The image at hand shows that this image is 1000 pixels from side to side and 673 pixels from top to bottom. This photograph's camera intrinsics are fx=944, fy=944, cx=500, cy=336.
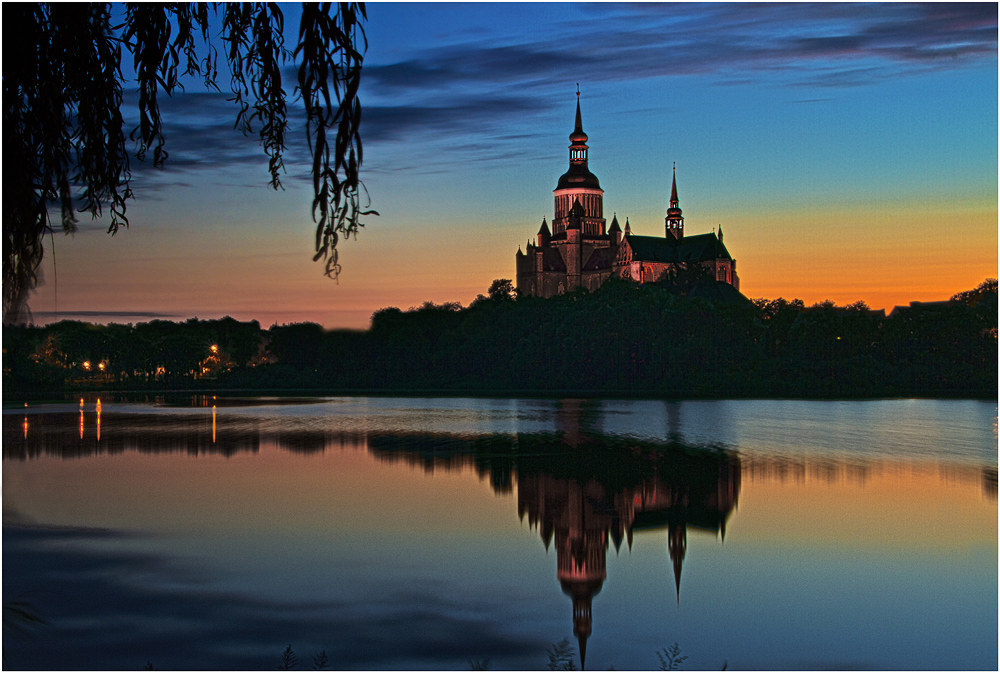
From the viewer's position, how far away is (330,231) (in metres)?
6.97

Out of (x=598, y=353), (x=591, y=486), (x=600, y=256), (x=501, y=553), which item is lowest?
(x=501, y=553)

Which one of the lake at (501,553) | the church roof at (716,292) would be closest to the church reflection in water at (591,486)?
the lake at (501,553)

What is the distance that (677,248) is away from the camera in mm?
188750

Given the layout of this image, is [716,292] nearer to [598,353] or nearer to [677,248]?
[677,248]

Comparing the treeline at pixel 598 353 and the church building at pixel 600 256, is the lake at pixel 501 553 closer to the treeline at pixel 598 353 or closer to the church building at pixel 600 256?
the treeline at pixel 598 353

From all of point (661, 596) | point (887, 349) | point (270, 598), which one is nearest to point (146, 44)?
point (270, 598)

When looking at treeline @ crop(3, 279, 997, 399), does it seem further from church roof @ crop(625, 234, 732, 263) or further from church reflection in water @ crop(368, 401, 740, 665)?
church roof @ crop(625, 234, 732, 263)

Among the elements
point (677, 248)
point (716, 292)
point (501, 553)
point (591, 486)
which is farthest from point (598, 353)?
point (677, 248)

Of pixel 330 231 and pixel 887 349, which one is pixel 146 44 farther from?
pixel 887 349

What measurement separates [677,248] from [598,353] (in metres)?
106

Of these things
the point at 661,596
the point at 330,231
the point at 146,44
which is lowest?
the point at 661,596

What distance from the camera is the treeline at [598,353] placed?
269ft

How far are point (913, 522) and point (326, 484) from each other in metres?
14.1

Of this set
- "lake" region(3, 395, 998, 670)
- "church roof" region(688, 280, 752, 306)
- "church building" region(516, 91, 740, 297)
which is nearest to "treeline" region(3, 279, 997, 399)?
"church roof" region(688, 280, 752, 306)
